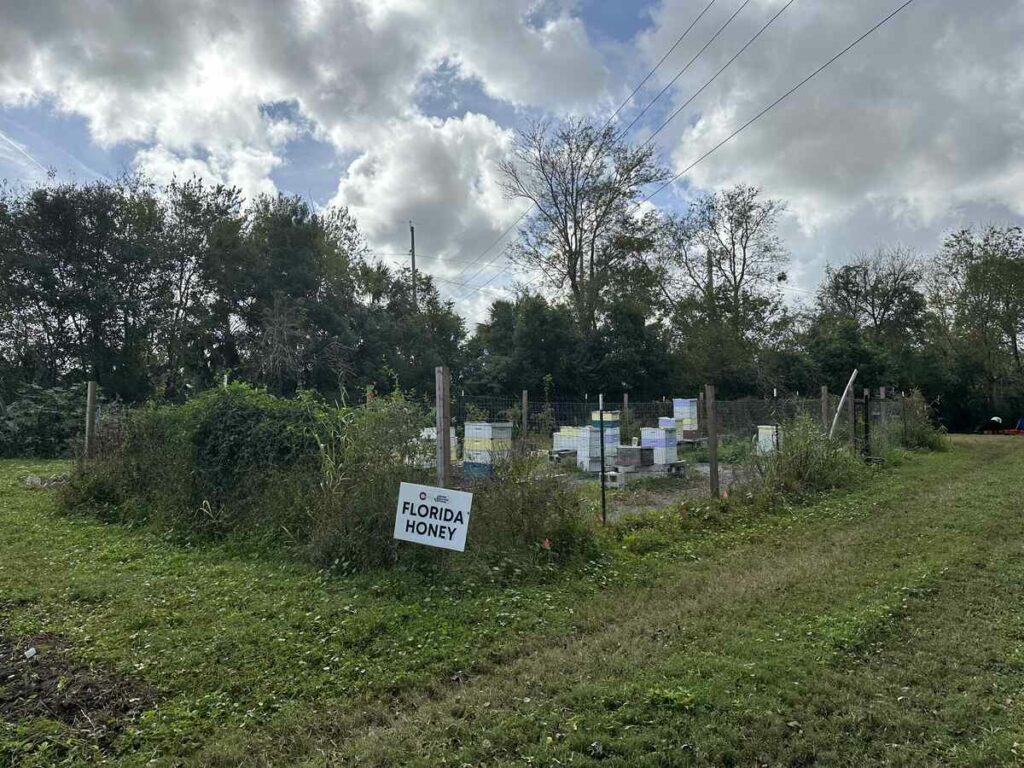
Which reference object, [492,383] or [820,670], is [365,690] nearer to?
[820,670]

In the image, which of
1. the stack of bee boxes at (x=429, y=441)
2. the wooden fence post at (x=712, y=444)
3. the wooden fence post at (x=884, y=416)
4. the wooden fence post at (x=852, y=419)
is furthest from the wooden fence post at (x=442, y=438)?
the wooden fence post at (x=884, y=416)

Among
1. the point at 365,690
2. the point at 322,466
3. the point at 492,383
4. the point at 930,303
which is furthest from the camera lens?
the point at 930,303

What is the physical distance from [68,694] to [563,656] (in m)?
2.74

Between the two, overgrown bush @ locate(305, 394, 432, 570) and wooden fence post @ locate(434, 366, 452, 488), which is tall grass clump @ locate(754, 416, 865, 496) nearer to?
wooden fence post @ locate(434, 366, 452, 488)

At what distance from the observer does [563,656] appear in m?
3.85

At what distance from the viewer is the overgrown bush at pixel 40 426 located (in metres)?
16.2

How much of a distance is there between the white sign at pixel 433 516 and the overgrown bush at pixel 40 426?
1480cm

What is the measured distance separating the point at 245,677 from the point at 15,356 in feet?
77.1

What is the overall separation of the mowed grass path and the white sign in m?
0.35

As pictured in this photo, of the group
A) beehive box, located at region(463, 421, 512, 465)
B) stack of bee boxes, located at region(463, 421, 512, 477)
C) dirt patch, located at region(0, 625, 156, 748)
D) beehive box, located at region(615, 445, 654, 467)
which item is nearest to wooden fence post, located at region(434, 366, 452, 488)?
stack of bee boxes, located at region(463, 421, 512, 477)

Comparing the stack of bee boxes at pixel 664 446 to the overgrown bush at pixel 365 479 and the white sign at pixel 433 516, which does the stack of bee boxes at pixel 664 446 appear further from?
the white sign at pixel 433 516

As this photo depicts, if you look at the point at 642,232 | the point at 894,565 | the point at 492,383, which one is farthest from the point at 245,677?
the point at 642,232

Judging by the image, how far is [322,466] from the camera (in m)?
6.41

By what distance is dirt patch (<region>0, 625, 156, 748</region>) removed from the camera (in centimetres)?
316
